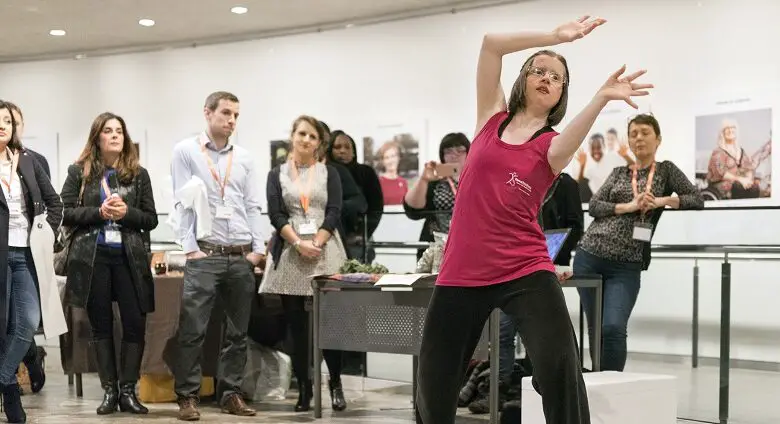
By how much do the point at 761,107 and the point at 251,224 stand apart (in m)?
4.39

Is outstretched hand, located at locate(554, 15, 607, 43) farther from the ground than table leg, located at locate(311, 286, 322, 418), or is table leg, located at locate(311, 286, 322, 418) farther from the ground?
outstretched hand, located at locate(554, 15, 607, 43)

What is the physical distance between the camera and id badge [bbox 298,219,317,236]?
5.59m

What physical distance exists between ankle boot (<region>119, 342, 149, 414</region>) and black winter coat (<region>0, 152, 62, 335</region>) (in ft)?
2.42

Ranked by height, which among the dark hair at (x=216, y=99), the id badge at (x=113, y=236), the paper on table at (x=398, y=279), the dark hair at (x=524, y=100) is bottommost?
the paper on table at (x=398, y=279)

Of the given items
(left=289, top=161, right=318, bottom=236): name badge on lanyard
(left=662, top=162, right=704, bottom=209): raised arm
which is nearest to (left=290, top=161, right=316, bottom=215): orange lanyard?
(left=289, top=161, right=318, bottom=236): name badge on lanyard

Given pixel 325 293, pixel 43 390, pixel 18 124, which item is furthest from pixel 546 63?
pixel 43 390

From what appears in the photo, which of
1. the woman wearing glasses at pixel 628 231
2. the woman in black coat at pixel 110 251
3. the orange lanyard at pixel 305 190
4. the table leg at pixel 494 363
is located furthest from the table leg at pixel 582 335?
the woman in black coat at pixel 110 251

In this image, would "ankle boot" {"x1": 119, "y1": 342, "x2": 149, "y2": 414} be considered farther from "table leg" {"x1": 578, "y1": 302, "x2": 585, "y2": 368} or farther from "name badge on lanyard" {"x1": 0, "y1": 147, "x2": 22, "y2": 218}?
"table leg" {"x1": 578, "y1": 302, "x2": 585, "y2": 368}

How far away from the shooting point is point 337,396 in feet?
18.5

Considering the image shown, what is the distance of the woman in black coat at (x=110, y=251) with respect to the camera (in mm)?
5367

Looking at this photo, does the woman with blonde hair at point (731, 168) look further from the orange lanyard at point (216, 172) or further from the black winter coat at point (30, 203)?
the black winter coat at point (30, 203)

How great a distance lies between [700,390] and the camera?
207 inches

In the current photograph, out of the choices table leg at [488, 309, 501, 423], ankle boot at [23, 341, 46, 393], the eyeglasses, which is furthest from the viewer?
ankle boot at [23, 341, 46, 393]

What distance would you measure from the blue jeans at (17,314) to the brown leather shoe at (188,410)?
862mm
